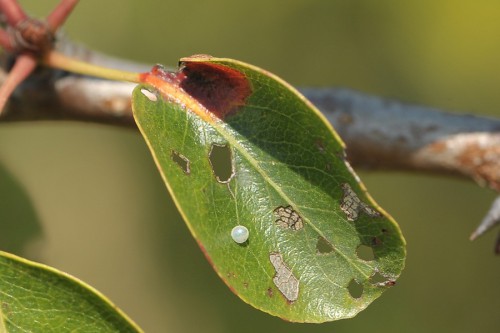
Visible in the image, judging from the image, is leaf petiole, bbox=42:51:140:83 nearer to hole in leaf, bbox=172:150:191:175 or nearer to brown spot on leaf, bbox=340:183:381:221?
hole in leaf, bbox=172:150:191:175

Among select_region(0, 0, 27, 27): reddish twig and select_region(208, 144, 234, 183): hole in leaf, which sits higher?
select_region(0, 0, 27, 27): reddish twig

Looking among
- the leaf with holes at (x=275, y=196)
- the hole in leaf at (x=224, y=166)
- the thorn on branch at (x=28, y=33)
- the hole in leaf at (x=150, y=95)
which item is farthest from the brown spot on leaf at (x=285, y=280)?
the thorn on branch at (x=28, y=33)

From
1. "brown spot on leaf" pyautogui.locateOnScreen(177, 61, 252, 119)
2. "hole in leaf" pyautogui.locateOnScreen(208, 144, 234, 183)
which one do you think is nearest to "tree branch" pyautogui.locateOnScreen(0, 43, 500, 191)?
"hole in leaf" pyautogui.locateOnScreen(208, 144, 234, 183)

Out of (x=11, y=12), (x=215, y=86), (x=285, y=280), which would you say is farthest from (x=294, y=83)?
(x=285, y=280)

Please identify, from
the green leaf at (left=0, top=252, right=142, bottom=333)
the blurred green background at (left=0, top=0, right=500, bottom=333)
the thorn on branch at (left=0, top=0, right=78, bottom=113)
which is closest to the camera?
the green leaf at (left=0, top=252, right=142, bottom=333)

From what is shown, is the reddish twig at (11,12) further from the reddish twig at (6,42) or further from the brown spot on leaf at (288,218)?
the brown spot on leaf at (288,218)

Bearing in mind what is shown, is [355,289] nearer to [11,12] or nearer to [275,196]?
[275,196]

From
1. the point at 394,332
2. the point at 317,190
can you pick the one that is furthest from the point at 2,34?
the point at 394,332

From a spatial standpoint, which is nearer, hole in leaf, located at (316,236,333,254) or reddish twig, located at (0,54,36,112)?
hole in leaf, located at (316,236,333,254)
